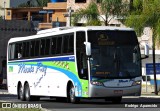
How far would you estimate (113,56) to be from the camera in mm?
26219

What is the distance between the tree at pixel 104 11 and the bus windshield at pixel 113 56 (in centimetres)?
2213

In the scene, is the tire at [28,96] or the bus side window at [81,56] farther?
the tire at [28,96]

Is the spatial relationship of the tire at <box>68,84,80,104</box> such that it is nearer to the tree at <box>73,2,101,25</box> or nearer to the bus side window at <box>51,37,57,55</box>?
the bus side window at <box>51,37,57,55</box>

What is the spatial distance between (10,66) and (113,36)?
34.8 ft

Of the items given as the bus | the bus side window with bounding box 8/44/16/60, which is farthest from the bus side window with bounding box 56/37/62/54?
the bus side window with bounding box 8/44/16/60

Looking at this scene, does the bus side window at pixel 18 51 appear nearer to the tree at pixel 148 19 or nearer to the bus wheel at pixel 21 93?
the bus wheel at pixel 21 93

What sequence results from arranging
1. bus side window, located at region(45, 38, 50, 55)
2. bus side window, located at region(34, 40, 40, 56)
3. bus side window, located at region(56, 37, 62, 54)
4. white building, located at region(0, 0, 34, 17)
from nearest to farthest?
bus side window, located at region(56, 37, 62, 54)
bus side window, located at region(45, 38, 50, 55)
bus side window, located at region(34, 40, 40, 56)
white building, located at region(0, 0, 34, 17)

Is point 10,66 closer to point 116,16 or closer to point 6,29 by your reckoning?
point 116,16

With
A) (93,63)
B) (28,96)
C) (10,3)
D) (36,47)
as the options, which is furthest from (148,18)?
(10,3)

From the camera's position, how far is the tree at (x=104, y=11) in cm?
4909

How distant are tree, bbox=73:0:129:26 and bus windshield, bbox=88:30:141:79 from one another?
22130 millimetres

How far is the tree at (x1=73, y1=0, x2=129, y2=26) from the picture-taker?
49094mm

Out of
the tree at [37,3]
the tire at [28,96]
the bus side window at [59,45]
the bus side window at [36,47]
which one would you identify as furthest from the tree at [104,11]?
the tree at [37,3]

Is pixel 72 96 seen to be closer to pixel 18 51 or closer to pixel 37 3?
pixel 18 51
